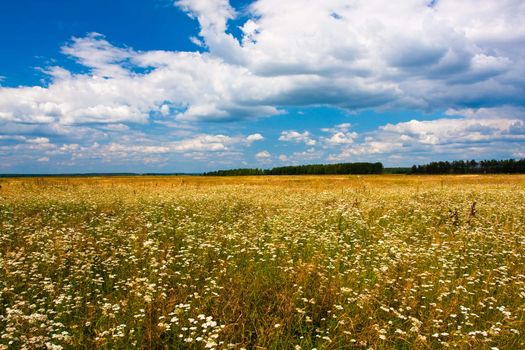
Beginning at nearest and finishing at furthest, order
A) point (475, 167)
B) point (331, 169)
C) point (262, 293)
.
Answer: point (262, 293)
point (475, 167)
point (331, 169)

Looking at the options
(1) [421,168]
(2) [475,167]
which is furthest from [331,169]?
(2) [475,167]

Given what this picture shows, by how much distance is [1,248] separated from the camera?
7664 mm

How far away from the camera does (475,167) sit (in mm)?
120562

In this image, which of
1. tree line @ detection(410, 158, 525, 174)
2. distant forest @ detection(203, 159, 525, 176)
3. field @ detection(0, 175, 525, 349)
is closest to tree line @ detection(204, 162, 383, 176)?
distant forest @ detection(203, 159, 525, 176)

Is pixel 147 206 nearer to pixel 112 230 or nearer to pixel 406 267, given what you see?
pixel 112 230

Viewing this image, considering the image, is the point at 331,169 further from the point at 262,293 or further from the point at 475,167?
the point at 262,293

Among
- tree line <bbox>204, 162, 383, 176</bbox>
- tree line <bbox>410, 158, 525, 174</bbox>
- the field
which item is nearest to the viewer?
the field

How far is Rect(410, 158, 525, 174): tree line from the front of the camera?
113062 millimetres

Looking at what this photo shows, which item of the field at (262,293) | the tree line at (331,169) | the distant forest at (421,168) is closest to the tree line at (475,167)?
the distant forest at (421,168)

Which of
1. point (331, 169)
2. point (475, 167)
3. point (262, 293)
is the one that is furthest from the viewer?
point (331, 169)

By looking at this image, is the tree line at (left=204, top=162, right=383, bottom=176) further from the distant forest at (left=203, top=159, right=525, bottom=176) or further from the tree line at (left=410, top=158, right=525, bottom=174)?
the tree line at (left=410, top=158, right=525, bottom=174)

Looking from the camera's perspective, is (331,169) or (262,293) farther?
(331,169)

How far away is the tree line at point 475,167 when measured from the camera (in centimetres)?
11306

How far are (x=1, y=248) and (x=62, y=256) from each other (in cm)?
194
